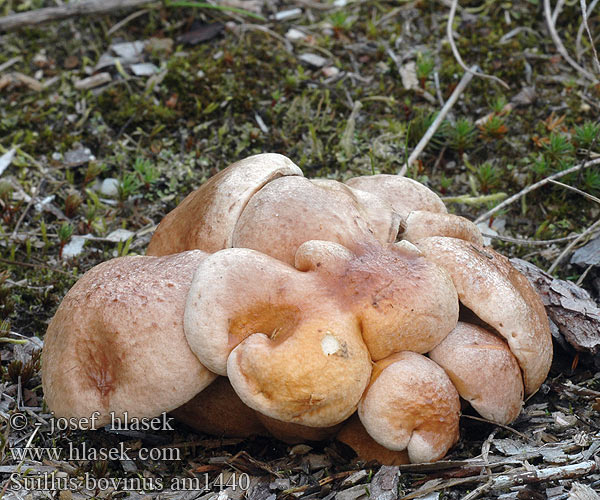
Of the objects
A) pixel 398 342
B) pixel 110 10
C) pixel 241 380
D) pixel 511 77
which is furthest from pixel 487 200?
pixel 110 10

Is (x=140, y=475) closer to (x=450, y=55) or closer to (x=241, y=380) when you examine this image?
(x=241, y=380)

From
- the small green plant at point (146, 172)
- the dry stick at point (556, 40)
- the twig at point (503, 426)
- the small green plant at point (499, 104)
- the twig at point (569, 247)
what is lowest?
the small green plant at point (146, 172)

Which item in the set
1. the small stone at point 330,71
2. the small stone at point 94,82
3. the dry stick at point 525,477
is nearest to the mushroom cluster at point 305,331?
the dry stick at point 525,477

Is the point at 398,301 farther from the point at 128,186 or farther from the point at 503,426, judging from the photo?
the point at 128,186

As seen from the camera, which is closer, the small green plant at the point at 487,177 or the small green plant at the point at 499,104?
the small green plant at the point at 487,177

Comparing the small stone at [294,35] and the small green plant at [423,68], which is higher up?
the small green plant at [423,68]

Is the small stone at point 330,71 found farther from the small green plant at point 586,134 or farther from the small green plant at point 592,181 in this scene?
the small green plant at point 592,181
